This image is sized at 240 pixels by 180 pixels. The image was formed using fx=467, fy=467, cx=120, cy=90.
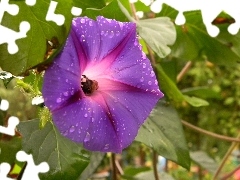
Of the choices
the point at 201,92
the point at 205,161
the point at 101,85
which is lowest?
the point at 205,161

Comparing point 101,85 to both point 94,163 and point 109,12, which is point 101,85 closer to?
point 109,12

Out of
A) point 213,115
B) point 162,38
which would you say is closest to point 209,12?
point 162,38

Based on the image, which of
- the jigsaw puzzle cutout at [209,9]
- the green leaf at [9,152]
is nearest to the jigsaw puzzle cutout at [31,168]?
the green leaf at [9,152]

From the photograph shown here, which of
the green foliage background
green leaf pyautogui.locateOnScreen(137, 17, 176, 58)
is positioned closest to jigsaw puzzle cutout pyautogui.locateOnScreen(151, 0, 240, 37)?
the green foliage background

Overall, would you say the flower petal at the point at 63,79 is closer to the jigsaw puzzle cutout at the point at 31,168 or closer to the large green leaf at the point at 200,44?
the jigsaw puzzle cutout at the point at 31,168

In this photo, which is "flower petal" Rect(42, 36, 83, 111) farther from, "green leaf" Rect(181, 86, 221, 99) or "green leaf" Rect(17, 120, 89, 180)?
"green leaf" Rect(181, 86, 221, 99)

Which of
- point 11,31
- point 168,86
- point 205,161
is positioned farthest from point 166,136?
point 205,161

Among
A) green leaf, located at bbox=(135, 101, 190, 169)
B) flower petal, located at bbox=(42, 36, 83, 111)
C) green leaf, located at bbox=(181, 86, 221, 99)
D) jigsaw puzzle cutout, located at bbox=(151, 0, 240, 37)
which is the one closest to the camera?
flower petal, located at bbox=(42, 36, 83, 111)
